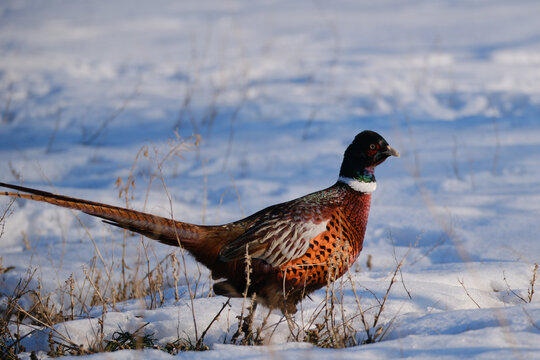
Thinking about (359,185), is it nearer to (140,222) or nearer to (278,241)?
(278,241)

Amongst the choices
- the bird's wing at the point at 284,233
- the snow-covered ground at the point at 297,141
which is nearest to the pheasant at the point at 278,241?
the bird's wing at the point at 284,233

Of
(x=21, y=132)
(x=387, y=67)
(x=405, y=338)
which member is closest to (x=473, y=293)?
(x=405, y=338)

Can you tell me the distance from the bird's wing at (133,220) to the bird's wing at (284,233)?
195 mm

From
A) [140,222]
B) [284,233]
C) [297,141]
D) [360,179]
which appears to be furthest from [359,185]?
[297,141]

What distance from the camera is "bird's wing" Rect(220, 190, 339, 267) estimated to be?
256 cm

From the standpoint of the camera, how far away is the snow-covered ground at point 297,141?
269 centimetres

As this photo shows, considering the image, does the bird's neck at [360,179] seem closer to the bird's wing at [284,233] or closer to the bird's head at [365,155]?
the bird's head at [365,155]

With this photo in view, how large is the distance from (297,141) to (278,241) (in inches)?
163

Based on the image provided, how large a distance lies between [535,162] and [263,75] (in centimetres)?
481

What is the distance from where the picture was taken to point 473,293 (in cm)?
291

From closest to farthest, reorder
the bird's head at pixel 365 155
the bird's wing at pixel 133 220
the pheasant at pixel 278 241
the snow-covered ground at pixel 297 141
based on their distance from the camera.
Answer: the bird's wing at pixel 133 220
the pheasant at pixel 278 241
the snow-covered ground at pixel 297 141
the bird's head at pixel 365 155

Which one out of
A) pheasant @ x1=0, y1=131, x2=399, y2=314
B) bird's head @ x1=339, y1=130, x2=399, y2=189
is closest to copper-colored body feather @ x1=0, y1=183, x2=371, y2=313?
pheasant @ x1=0, y1=131, x2=399, y2=314

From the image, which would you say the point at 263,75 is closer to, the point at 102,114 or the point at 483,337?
the point at 102,114

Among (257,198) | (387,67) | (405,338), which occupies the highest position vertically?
(387,67)
